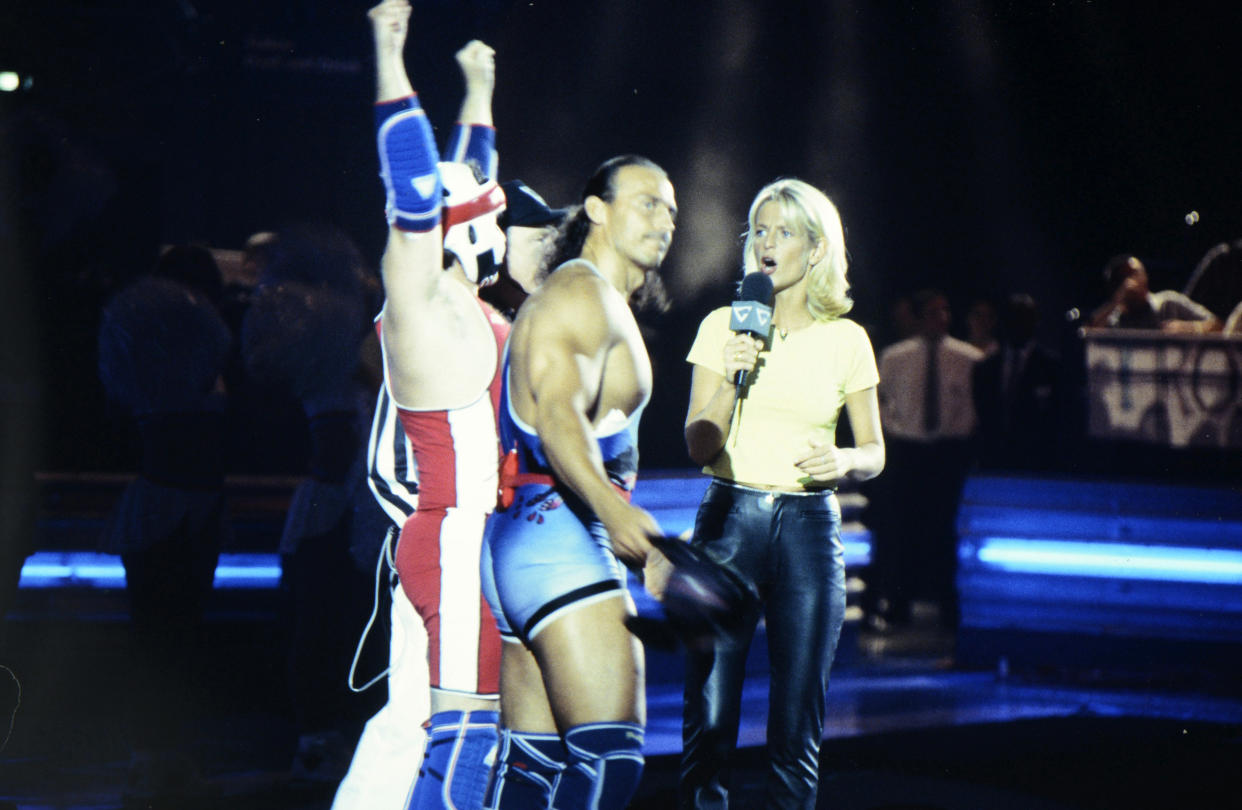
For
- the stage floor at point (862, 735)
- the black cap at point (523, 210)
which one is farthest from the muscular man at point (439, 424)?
the stage floor at point (862, 735)

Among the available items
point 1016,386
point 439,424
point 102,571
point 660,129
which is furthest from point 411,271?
point 1016,386

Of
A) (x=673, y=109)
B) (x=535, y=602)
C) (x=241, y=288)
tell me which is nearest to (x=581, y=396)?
(x=535, y=602)

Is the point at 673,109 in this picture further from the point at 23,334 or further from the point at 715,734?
the point at 715,734

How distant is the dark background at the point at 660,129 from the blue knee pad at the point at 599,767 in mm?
2882

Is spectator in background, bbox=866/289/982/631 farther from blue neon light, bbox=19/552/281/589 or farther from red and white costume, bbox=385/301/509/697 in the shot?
red and white costume, bbox=385/301/509/697

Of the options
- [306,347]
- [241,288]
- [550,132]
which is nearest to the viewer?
[306,347]

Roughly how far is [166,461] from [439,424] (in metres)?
1.75

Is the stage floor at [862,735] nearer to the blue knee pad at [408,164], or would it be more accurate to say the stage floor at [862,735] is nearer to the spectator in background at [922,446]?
the spectator in background at [922,446]

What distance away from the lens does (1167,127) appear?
7.42 m

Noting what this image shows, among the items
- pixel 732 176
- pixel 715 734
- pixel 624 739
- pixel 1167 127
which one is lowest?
pixel 715 734

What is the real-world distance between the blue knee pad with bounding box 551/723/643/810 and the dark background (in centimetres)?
288

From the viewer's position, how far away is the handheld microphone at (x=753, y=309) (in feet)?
9.56

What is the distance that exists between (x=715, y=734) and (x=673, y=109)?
3743 millimetres

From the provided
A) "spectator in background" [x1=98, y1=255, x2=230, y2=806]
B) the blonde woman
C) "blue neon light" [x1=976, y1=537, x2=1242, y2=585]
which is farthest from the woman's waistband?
"blue neon light" [x1=976, y1=537, x2=1242, y2=585]
